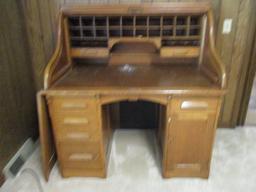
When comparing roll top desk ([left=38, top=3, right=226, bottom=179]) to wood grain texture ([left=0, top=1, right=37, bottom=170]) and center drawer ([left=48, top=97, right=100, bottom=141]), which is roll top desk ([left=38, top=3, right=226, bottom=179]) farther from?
wood grain texture ([left=0, top=1, right=37, bottom=170])

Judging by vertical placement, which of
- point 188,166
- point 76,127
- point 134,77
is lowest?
point 188,166

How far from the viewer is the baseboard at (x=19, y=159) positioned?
1818 millimetres

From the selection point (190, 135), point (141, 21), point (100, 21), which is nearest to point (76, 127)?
point (190, 135)

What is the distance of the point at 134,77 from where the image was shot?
66.8 inches

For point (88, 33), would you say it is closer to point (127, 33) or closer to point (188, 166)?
point (127, 33)

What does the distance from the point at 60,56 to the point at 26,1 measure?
654 mm

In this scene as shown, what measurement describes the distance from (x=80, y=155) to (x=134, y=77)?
0.73 meters

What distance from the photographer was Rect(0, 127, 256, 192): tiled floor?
1725mm

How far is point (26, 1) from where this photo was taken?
1.93m

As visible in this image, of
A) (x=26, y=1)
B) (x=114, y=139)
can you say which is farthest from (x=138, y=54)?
(x=26, y=1)

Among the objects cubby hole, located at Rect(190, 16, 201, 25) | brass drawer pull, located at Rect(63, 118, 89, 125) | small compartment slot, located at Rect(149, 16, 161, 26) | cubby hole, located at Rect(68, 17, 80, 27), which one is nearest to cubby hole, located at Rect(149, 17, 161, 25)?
small compartment slot, located at Rect(149, 16, 161, 26)

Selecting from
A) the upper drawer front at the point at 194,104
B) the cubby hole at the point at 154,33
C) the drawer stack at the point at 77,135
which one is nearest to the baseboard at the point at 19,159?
the drawer stack at the point at 77,135

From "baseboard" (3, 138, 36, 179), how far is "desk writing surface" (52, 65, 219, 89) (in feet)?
2.71

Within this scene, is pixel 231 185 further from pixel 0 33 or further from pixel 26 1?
pixel 26 1
